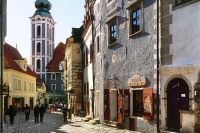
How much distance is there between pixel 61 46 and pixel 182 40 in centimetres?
6933

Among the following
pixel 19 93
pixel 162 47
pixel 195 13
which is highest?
pixel 195 13

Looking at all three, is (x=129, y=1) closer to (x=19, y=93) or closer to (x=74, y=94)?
(x=74, y=94)

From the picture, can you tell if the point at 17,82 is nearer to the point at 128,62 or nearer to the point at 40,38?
the point at 128,62

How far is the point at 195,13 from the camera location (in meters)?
11.5

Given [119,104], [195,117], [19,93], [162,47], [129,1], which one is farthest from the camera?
[19,93]

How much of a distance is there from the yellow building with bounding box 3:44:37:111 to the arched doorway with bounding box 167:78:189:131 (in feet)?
81.5

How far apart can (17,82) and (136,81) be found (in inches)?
1135

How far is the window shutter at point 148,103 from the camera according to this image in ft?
45.4

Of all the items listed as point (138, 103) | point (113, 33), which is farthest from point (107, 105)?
point (113, 33)

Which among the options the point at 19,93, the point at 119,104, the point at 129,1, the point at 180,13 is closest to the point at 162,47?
the point at 180,13

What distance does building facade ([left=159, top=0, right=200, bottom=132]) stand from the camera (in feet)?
37.6

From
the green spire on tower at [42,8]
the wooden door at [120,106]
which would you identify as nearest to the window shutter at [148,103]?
the wooden door at [120,106]

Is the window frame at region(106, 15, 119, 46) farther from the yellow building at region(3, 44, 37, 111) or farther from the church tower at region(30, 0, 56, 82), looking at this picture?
the church tower at region(30, 0, 56, 82)

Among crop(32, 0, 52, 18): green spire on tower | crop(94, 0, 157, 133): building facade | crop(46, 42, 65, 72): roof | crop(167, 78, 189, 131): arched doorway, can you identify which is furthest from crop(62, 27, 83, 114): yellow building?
crop(32, 0, 52, 18): green spire on tower
